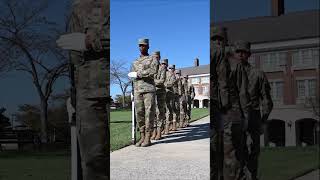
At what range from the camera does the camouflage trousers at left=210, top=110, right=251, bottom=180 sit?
2111mm

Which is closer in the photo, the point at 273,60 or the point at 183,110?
the point at 273,60

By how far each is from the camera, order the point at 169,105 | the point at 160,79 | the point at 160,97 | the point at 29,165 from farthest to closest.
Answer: the point at 169,105, the point at 160,97, the point at 160,79, the point at 29,165

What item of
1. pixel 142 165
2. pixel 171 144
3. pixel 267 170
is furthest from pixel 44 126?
pixel 267 170

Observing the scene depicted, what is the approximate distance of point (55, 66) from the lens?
190 centimetres

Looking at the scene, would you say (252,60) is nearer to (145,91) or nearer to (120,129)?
(145,91)

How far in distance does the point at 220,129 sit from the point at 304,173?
0.40m

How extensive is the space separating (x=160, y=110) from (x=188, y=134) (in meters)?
0.19

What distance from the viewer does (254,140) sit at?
6.95 feet

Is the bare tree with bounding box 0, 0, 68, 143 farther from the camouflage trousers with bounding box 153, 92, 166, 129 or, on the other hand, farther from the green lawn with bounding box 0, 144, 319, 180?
the camouflage trousers with bounding box 153, 92, 166, 129

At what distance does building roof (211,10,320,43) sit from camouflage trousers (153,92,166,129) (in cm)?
44

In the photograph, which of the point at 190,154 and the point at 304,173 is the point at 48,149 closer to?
the point at 190,154

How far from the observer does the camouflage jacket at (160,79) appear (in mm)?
2055

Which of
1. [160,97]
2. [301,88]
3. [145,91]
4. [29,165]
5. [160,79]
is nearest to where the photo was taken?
[29,165]

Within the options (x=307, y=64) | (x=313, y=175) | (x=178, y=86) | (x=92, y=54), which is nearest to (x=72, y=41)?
(x=92, y=54)
